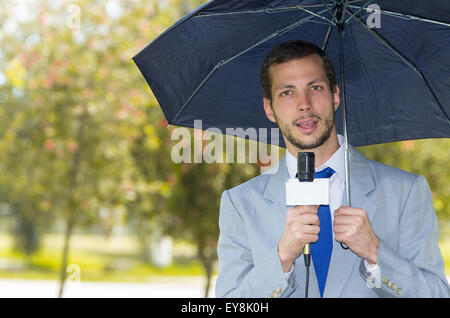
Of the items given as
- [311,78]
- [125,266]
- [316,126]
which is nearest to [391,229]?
[316,126]

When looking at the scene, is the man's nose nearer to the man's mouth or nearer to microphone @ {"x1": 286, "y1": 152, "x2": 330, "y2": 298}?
the man's mouth

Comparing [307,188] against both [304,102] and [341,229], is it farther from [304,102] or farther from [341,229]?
[304,102]

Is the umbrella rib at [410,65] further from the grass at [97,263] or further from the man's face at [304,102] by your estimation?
the grass at [97,263]

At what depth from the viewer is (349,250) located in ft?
10.1

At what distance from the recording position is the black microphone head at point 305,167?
2.62 metres

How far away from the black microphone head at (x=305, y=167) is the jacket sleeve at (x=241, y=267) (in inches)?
16.0

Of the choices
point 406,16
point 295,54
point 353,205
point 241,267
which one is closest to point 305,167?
point 353,205

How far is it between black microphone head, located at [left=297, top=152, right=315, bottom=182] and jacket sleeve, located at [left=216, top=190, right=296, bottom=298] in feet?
1.34

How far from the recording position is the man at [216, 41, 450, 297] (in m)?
2.77

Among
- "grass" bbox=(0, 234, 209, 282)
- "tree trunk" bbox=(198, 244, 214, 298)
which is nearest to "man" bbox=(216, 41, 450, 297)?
"tree trunk" bbox=(198, 244, 214, 298)

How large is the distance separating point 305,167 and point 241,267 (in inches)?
30.7

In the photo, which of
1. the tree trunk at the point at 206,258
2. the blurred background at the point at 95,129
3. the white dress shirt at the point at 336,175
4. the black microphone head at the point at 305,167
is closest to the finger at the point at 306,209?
the black microphone head at the point at 305,167
